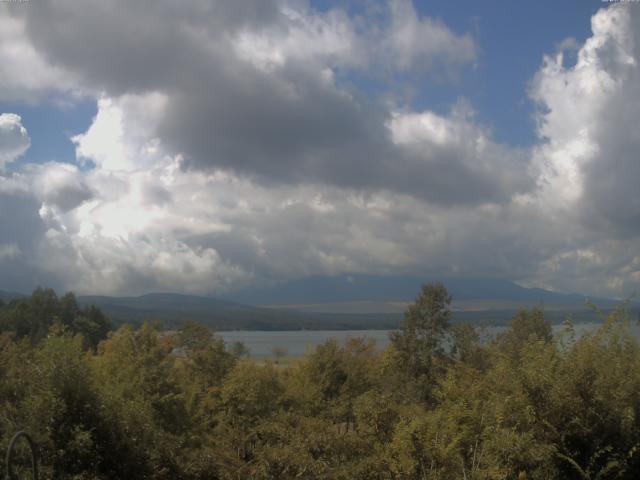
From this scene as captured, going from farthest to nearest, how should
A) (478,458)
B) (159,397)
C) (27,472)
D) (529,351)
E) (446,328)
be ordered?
1. (446,328)
2. (159,397)
3. (529,351)
4. (478,458)
5. (27,472)

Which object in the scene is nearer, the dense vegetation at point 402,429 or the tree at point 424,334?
the dense vegetation at point 402,429

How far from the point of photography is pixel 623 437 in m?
15.1

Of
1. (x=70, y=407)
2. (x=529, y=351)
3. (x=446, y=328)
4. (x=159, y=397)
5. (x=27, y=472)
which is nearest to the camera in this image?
(x=27, y=472)

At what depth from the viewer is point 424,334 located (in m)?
45.8

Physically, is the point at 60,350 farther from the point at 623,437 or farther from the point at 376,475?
the point at 623,437

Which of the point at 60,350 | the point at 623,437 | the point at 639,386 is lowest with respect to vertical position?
the point at 623,437

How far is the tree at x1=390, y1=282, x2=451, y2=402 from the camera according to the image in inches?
1745

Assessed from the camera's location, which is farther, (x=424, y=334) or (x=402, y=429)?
(x=424, y=334)

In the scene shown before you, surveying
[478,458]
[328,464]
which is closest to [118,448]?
[328,464]

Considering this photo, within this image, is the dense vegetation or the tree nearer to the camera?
the dense vegetation

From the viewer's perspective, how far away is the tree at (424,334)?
4431cm

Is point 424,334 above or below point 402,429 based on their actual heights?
above

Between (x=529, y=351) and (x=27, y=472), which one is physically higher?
(x=529, y=351)

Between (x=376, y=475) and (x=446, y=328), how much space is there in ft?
106
